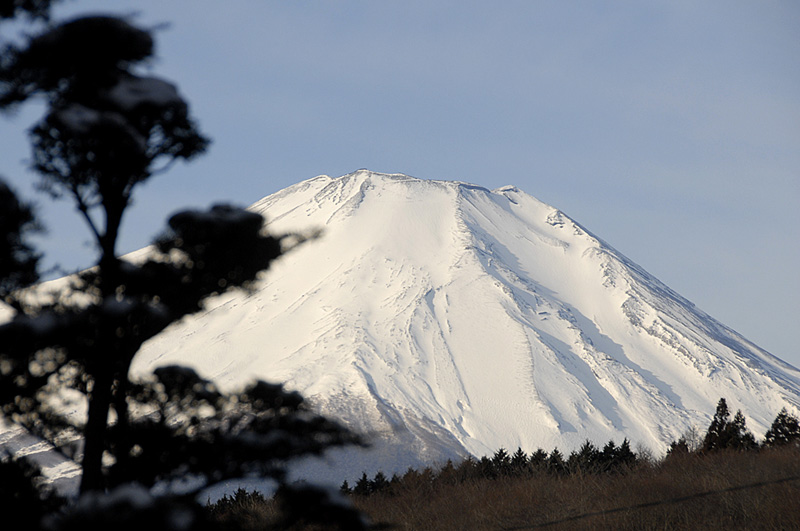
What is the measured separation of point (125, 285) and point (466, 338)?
13128 centimetres

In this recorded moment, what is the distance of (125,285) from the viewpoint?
6.95 metres

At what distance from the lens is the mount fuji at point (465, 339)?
383 feet

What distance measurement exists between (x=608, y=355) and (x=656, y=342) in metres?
14.0

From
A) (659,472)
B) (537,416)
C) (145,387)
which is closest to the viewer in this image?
(145,387)

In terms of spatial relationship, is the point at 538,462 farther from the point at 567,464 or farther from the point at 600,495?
the point at 600,495

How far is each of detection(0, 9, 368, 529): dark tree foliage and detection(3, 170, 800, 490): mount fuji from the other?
8187 cm

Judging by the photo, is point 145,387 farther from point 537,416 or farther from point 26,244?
point 537,416

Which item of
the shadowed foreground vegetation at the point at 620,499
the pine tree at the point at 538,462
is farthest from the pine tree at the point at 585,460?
the shadowed foreground vegetation at the point at 620,499

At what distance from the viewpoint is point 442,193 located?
597 feet

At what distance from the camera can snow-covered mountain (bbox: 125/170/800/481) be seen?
117m

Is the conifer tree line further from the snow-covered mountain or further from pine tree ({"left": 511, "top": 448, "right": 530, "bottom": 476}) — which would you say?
the snow-covered mountain

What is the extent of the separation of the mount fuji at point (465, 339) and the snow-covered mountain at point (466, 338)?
0.36 metres

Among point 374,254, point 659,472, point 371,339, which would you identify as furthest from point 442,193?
point 659,472

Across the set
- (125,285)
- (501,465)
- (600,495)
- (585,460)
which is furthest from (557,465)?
(125,285)
